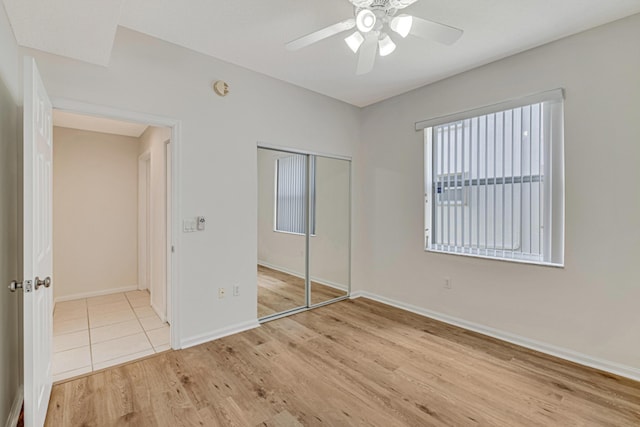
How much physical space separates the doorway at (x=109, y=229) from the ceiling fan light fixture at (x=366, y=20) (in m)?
2.29

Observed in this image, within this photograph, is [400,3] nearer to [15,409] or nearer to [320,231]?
[320,231]

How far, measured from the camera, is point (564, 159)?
100 inches

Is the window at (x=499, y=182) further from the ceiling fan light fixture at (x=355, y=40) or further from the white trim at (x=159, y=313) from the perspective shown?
the white trim at (x=159, y=313)

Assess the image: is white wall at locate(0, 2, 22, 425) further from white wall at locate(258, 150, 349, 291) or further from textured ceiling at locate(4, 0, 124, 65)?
white wall at locate(258, 150, 349, 291)

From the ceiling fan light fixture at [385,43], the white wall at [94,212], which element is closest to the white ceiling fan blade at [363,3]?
the ceiling fan light fixture at [385,43]

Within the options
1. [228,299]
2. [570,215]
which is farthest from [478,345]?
[228,299]

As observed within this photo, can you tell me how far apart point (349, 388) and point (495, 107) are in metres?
2.86

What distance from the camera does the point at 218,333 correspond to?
2930 mm

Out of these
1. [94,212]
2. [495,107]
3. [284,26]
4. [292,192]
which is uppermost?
[284,26]

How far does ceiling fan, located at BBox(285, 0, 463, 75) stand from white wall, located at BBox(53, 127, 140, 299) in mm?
3849

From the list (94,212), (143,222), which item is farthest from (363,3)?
(94,212)

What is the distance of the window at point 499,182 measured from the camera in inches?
103

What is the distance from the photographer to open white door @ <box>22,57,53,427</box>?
143 cm

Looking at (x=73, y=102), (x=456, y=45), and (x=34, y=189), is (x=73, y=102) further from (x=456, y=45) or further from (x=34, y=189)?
(x=456, y=45)
